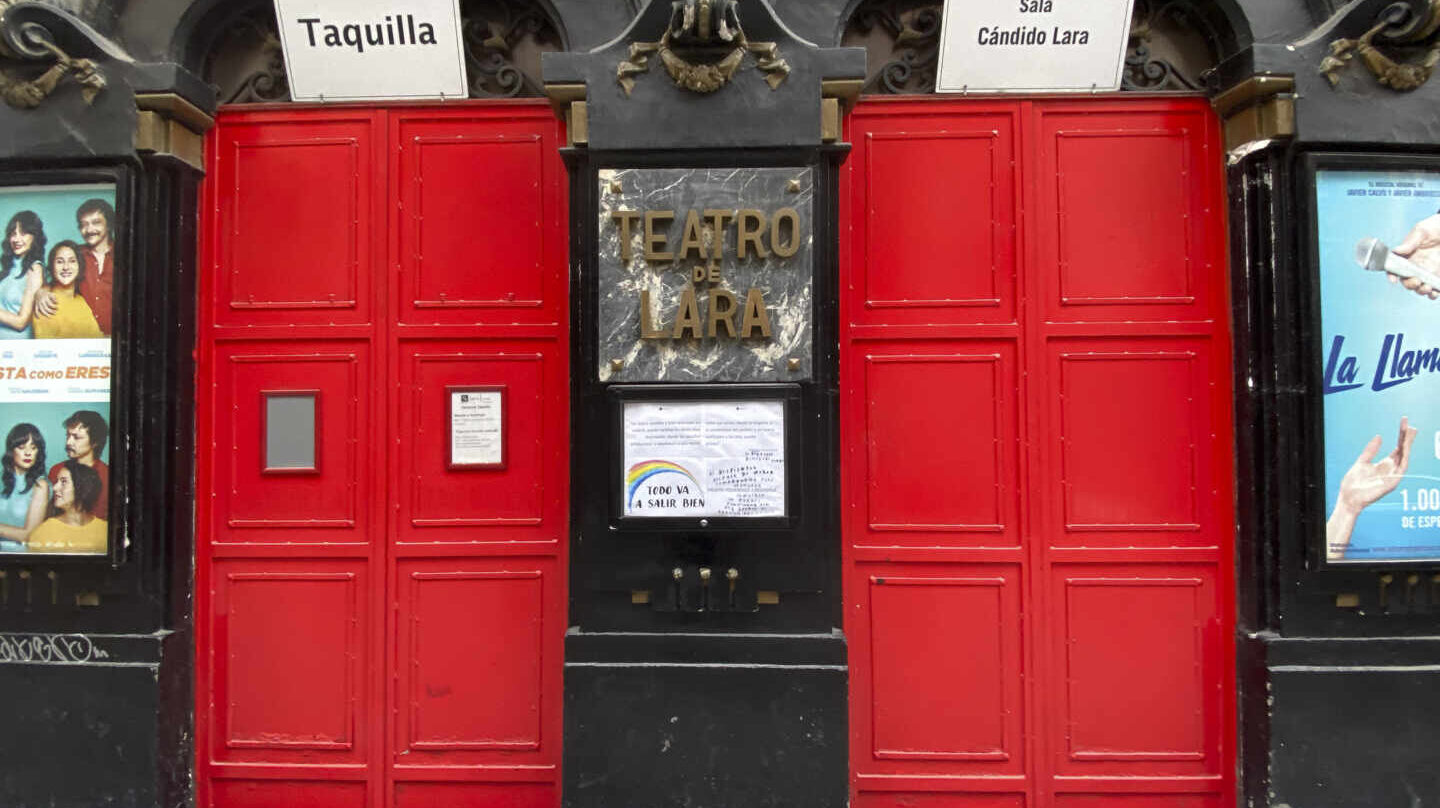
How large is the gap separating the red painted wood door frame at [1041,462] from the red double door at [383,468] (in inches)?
67.1

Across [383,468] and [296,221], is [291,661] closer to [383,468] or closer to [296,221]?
[383,468]

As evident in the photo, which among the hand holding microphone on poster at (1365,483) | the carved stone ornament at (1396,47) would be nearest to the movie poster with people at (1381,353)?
the hand holding microphone on poster at (1365,483)

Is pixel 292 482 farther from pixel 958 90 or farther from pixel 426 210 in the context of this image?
pixel 958 90

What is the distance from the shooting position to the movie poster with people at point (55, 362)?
14.2 ft

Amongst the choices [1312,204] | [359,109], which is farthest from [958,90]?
[359,109]

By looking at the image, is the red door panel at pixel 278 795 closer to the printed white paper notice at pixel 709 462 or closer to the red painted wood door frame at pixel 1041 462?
the printed white paper notice at pixel 709 462

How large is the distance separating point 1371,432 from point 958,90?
2.67m

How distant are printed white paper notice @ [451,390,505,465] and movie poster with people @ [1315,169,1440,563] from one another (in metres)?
4.16

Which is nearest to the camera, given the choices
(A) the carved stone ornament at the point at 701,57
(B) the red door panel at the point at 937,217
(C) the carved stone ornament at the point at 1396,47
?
(A) the carved stone ornament at the point at 701,57

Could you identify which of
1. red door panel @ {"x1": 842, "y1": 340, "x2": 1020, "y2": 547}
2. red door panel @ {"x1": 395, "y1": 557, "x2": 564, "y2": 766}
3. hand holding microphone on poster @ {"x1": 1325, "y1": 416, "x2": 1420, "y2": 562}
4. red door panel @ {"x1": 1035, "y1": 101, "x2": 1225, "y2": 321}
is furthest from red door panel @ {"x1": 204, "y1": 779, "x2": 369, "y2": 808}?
hand holding microphone on poster @ {"x1": 1325, "y1": 416, "x2": 1420, "y2": 562}

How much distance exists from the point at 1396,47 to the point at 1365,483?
7.00 ft

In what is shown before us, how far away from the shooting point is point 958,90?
4.65m

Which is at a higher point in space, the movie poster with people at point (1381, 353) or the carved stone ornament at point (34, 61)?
the carved stone ornament at point (34, 61)

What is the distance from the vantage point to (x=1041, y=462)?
4.58 m
